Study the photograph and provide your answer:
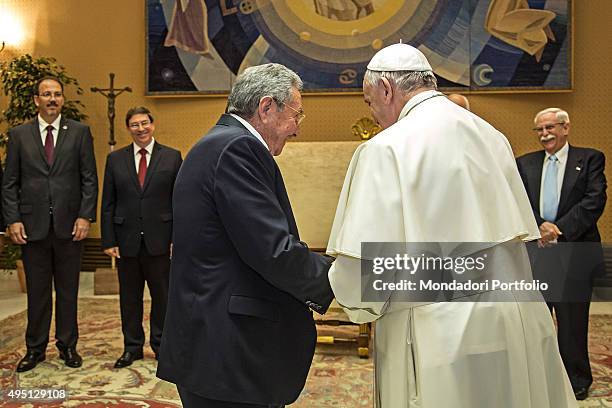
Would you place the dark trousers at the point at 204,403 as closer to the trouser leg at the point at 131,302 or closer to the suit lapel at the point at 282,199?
the suit lapel at the point at 282,199

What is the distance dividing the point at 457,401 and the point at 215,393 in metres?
0.71

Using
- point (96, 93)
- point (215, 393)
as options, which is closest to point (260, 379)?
point (215, 393)

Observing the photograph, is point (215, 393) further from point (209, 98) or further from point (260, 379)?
point (209, 98)

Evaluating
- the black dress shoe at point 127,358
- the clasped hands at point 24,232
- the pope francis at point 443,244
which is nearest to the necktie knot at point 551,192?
the pope francis at point 443,244

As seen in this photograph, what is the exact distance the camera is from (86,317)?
6645 mm

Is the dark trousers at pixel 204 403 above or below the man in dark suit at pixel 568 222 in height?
below

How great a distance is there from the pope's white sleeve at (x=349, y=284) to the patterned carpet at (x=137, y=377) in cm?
227

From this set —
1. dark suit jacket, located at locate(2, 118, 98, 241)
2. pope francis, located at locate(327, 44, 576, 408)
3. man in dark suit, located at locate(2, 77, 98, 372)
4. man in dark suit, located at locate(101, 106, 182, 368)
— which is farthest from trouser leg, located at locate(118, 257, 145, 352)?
pope francis, located at locate(327, 44, 576, 408)

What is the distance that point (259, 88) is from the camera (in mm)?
2207

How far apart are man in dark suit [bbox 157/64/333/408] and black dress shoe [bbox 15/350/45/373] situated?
2.98 m

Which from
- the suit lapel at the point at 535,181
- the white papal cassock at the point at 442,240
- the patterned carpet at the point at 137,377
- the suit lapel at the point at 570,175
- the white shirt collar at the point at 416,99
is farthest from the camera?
the suit lapel at the point at 535,181

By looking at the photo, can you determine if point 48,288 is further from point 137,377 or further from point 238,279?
point 238,279

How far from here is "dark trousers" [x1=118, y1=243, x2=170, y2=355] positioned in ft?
16.4

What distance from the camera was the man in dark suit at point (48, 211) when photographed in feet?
15.9
